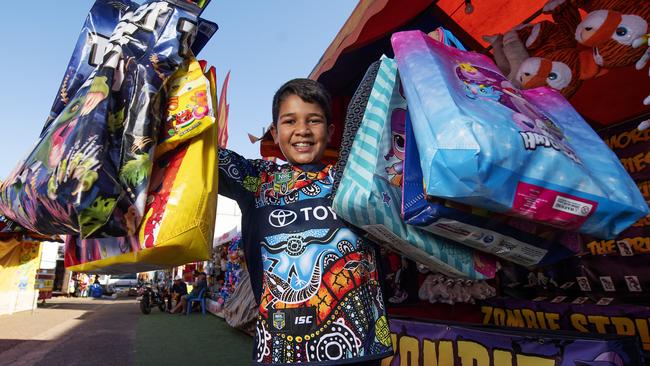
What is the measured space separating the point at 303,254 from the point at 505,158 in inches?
27.0

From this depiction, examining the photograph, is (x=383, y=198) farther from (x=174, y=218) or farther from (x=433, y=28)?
(x=433, y=28)

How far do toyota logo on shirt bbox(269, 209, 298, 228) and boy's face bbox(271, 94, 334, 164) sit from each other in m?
0.21

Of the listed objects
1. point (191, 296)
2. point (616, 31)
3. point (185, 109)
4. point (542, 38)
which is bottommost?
point (191, 296)

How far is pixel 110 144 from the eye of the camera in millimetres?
1041

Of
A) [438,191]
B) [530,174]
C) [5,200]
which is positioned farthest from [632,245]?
[5,200]

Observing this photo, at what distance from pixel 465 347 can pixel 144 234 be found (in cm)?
225

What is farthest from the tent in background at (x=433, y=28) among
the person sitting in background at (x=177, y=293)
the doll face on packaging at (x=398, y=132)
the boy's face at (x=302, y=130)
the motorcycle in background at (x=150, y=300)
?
the person sitting in background at (x=177, y=293)

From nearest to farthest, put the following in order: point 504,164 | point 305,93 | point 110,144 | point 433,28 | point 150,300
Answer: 1. point 504,164
2. point 110,144
3. point 305,93
4. point 433,28
5. point 150,300

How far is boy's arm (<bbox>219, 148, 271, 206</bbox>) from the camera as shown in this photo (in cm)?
135

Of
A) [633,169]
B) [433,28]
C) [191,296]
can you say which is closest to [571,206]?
[433,28]

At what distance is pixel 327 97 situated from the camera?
1.45 metres

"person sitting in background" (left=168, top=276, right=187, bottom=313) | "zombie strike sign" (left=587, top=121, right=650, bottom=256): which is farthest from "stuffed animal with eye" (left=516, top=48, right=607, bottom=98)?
"person sitting in background" (left=168, top=276, right=187, bottom=313)

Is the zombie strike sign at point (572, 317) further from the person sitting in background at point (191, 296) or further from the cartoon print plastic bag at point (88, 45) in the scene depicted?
the person sitting in background at point (191, 296)

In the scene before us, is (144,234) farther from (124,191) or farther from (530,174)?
(530,174)
